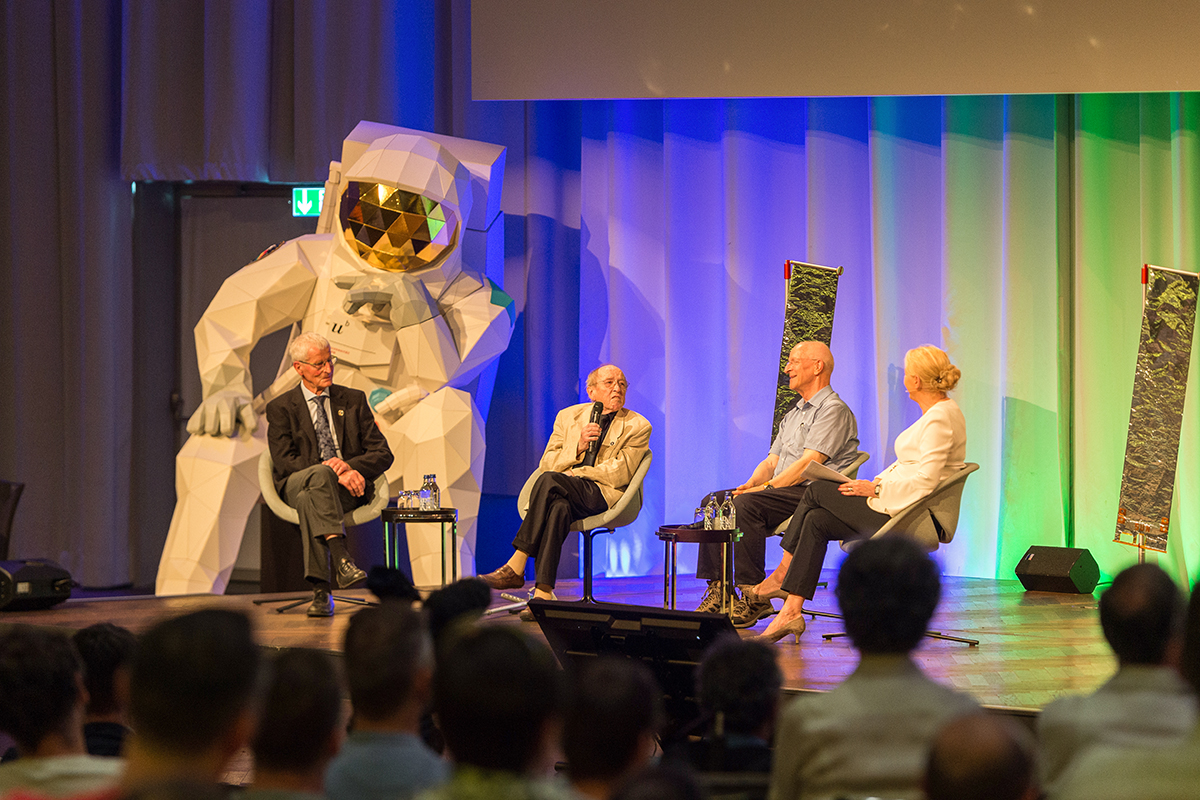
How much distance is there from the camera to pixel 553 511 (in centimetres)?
468

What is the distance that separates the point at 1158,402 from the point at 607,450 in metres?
2.72

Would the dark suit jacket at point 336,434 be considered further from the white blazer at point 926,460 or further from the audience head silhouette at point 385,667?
the audience head silhouette at point 385,667

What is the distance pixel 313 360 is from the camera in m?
4.79

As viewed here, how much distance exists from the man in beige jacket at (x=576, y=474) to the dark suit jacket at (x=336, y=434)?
2.30 feet

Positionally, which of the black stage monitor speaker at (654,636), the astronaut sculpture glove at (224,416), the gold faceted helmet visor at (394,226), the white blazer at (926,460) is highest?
the gold faceted helmet visor at (394,226)

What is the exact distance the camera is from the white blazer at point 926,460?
3.96 metres

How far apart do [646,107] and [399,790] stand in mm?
5559

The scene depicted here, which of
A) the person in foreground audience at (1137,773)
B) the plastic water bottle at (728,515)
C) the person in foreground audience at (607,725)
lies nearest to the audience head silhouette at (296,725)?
the person in foreground audience at (607,725)

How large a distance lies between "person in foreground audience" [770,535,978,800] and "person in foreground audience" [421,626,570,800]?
1.33ft

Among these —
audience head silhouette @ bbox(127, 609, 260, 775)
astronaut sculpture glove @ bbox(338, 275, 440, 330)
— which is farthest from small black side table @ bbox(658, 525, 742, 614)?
audience head silhouette @ bbox(127, 609, 260, 775)

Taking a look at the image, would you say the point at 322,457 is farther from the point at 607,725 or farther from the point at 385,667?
the point at 607,725

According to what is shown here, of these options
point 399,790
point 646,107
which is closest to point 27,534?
point 646,107

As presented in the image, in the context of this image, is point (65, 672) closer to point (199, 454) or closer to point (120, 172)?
point (199, 454)

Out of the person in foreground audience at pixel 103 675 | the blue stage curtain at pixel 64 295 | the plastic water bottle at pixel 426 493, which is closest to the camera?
the person in foreground audience at pixel 103 675
